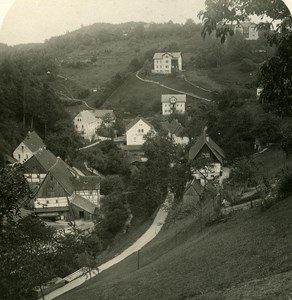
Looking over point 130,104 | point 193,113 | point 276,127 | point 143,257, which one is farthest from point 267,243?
point 130,104

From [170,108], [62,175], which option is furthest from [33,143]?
[170,108]

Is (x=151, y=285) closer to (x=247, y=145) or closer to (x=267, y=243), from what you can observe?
(x=267, y=243)

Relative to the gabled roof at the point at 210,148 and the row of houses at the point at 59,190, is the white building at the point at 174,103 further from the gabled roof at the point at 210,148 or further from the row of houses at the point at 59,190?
the row of houses at the point at 59,190

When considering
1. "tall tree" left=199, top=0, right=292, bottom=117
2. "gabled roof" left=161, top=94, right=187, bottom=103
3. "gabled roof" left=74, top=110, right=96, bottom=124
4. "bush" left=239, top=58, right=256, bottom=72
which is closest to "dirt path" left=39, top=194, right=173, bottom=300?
"tall tree" left=199, top=0, right=292, bottom=117

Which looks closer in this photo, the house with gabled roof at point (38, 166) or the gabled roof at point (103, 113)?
the house with gabled roof at point (38, 166)

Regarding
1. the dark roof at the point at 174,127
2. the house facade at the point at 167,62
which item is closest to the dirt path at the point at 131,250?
the dark roof at the point at 174,127
